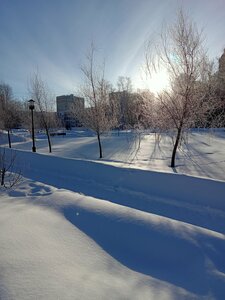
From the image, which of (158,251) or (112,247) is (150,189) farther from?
(112,247)

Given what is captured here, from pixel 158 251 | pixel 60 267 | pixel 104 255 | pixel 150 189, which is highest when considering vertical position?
pixel 60 267

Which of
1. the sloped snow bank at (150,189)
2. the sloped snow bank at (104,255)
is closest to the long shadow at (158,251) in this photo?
the sloped snow bank at (104,255)

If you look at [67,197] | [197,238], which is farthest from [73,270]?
[67,197]

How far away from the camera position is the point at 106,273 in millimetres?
2760

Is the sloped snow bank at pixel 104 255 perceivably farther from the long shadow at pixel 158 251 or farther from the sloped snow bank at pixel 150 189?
the sloped snow bank at pixel 150 189

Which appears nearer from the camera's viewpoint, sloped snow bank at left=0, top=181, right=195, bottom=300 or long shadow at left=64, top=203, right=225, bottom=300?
sloped snow bank at left=0, top=181, right=195, bottom=300

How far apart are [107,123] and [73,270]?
1399 centimetres

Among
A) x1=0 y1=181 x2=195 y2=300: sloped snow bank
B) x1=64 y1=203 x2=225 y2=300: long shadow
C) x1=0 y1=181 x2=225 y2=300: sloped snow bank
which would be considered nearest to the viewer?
x1=0 y1=181 x2=195 y2=300: sloped snow bank

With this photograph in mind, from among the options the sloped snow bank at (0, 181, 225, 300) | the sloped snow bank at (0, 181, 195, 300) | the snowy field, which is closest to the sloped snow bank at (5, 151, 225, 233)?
the snowy field

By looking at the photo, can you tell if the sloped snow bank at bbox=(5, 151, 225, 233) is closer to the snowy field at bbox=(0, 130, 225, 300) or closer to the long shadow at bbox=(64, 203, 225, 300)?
the snowy field at bbox=(0, 130, 225, 300)

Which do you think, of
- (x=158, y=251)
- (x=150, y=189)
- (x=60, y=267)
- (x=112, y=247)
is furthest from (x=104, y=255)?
(x=150, y=189)

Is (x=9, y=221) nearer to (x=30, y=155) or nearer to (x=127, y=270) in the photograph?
(x=127, y=270)

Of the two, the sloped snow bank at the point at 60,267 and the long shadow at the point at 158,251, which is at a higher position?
the sloped snow bank at the point at 60,267

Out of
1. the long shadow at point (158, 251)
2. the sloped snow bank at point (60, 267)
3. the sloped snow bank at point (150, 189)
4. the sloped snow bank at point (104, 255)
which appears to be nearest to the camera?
the sloped snow bank at point (60, 267)
